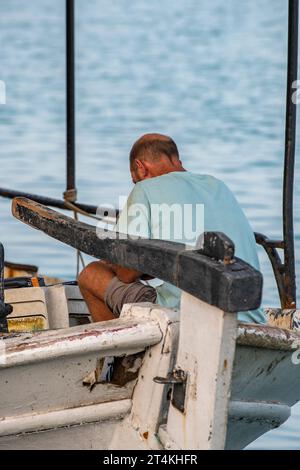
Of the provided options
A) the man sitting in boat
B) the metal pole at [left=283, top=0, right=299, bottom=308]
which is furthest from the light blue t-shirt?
the metal pole at [left=283, top=0, right=299, bottom=308]

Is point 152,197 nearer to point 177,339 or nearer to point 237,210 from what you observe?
point 237,210

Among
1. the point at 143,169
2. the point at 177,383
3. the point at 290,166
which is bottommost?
the point at 177,383

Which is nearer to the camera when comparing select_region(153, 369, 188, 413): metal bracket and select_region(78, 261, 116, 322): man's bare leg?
select_region(153, 369, 188, 413): metal bracket

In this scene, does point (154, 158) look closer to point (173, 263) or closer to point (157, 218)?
point (157, 218)

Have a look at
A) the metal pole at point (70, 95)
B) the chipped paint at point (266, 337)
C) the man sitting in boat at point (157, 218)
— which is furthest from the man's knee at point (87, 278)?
the metal pole at point (70, 95)

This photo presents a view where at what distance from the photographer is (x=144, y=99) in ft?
91.8

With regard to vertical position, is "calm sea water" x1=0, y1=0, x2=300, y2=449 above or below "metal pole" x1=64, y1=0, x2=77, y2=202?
below

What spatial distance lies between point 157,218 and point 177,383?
0.91m

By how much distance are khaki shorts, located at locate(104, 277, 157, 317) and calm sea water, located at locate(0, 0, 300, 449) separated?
2915 mm

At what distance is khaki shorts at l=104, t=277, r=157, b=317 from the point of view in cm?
548

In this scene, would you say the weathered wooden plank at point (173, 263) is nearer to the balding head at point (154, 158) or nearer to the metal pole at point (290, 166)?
the balding head at point (154, 158)

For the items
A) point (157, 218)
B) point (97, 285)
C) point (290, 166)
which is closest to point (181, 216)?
point (157, 218)

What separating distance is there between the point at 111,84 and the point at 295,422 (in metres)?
21.9

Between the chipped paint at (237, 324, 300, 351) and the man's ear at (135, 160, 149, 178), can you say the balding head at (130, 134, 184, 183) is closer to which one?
the man's ear at (135, 160, 149, 178)
